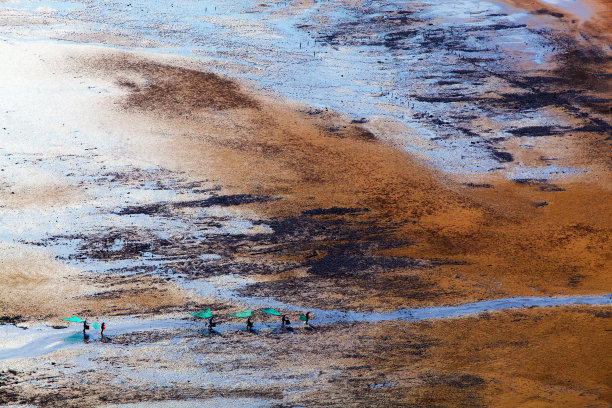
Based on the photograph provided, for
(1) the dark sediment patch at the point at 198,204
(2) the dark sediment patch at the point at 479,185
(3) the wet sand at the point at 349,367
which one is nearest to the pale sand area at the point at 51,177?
(1) the dark sediment patch at the point at 198,204

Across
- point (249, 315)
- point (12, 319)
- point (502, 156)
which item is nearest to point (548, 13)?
point (502, 156)

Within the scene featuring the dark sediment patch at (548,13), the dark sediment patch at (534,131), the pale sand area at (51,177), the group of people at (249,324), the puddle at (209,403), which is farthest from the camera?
the dark sediment patch at (548,13)

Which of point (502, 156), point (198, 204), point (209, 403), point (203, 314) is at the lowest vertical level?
point (209, 403)

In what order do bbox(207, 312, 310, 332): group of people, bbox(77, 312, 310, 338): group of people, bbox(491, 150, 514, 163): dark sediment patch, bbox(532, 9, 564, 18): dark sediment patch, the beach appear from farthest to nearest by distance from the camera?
bbox(532, 9, 564, 18): dark sediment patch → bbox(491, 150, 514, 163): dark sediment patch → bbox(207, 312, 310, 332): group of people → bbox(77, 312, 310, 338): group of people → the beach

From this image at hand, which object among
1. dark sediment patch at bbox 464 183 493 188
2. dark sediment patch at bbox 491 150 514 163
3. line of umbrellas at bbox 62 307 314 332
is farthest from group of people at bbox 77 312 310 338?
dark sediment patch at bbox 491 150 514 163

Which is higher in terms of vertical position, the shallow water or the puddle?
the shallow water

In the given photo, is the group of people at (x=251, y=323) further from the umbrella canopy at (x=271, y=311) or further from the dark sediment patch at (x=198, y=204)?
the dark sediment patch at (x=198, y=204)

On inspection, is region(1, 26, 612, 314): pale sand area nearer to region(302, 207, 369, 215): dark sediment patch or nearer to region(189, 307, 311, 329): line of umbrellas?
region(302, 207, 369, 215): dark sediment patch

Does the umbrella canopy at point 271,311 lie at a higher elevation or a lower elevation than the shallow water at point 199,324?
higher

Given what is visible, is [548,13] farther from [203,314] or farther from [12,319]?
[12,319]
